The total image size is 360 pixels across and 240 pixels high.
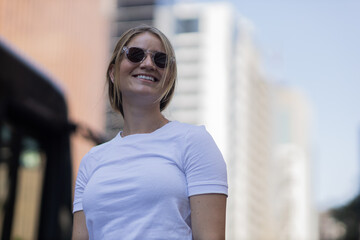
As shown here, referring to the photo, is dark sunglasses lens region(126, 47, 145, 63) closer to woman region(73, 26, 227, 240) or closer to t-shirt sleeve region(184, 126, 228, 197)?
woman region(73, 26, 227, 240)

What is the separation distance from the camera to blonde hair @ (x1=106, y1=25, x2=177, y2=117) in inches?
73.5

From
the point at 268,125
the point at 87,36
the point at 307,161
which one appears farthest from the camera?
the point at 307,161

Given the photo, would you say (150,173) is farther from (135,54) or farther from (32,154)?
(32,154)

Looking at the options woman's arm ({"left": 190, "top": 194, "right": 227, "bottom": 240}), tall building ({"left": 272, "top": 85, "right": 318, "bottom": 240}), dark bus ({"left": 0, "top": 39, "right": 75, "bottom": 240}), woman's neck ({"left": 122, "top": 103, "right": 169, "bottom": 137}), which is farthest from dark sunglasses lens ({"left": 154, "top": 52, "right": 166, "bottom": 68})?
tall building ({"left": 272, "top": 85, "right": 318, "bottom": 240})

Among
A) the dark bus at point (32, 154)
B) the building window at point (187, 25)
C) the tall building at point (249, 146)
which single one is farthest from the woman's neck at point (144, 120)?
the building window at point (187, 25)

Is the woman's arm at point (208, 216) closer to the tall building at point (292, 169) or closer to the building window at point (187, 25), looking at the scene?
the building window at point (187, 25)

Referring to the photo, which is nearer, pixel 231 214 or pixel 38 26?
pixel 38 26

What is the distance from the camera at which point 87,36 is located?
125ft

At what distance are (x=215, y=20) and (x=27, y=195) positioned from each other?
110 metres

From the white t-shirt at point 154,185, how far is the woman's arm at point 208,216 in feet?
0.06

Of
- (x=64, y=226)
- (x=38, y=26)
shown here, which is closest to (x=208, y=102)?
(x=38, y=26)

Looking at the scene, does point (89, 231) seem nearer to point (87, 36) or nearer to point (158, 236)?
point (158, 236)

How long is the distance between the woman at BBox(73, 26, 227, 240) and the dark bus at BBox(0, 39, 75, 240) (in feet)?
16.3

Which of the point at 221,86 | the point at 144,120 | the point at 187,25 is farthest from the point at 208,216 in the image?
the point at 187,25
